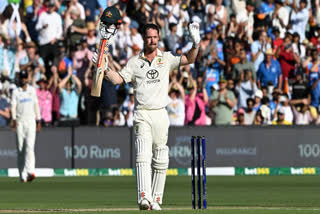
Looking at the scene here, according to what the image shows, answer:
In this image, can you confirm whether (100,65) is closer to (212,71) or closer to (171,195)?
(171,195)

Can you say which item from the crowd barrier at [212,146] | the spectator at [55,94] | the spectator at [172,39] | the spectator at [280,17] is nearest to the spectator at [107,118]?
the crowd barrier at [212,146]

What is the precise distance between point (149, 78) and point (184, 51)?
43.9 feet

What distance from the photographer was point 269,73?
25203 mm

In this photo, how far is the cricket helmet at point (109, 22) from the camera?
11.8 meters

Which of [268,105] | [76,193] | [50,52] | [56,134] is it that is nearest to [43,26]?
[50,52]

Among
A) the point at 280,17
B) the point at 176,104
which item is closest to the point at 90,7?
the point at 176,104

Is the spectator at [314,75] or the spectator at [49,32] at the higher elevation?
the spectator at [49,32]

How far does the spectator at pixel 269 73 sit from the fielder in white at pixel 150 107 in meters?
13.0

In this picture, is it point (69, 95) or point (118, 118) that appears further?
point (118, 118)

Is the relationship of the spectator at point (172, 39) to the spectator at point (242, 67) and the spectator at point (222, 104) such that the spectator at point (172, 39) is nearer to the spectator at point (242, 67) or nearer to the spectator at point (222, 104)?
the spectator at point (242, 67)

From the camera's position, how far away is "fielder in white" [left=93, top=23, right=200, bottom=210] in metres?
12.0

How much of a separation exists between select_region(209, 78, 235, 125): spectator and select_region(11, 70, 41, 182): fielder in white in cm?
510

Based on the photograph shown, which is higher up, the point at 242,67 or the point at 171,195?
the point at 242,67

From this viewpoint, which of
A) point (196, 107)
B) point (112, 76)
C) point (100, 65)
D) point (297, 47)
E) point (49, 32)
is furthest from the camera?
point (297, 47)
